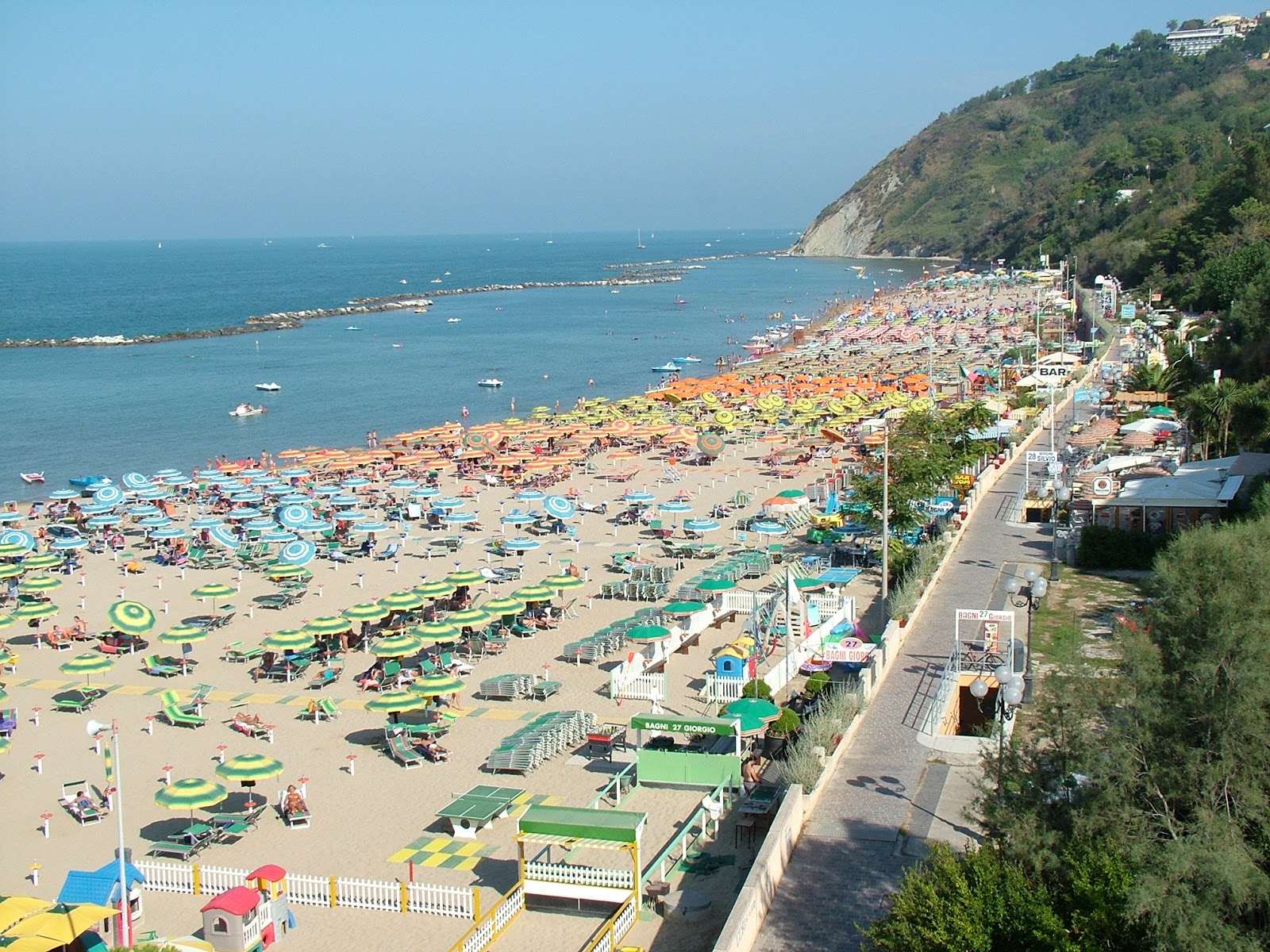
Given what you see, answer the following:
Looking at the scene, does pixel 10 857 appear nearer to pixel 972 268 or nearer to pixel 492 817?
pixel 492 817

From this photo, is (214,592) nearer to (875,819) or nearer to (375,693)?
(375,693)

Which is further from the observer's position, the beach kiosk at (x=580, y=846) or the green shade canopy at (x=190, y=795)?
the green shade canopy at (x=190, y=795)

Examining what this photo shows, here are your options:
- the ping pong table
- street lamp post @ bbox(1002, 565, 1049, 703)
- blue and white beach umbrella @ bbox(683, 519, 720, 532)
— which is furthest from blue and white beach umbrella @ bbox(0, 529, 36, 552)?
street lamp post @ bbox(1002, 565, 1049, 703)

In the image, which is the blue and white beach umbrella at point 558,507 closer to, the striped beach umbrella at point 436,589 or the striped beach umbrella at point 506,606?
the striped beach umbrella at point 436,589

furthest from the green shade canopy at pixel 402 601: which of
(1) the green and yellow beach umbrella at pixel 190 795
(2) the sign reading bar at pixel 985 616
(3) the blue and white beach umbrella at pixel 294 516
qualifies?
(2) the sign reading bar at pixel 985 616

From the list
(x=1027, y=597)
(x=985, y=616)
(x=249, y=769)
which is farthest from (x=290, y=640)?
(x=1027, y=597)
